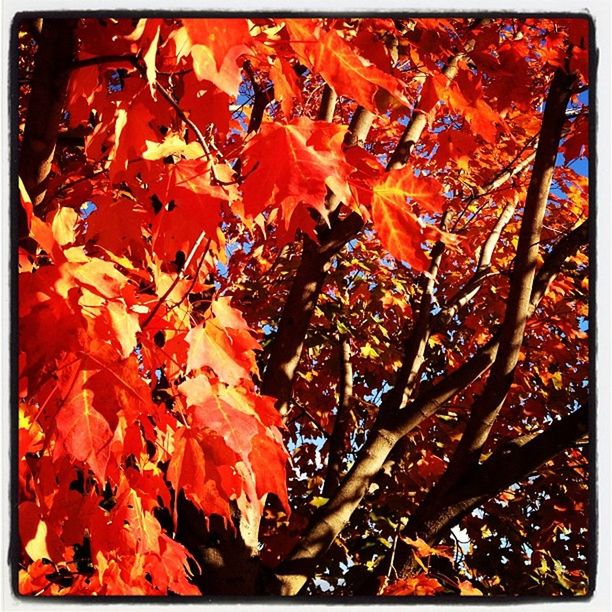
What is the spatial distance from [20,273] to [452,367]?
2712mm

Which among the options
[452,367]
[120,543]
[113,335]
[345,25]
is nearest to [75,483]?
[120,543]

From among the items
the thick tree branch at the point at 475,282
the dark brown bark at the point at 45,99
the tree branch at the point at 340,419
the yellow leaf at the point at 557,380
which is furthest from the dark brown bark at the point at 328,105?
the yellow leaf at the point at 557,380

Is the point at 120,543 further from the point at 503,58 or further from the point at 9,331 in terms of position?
the point at 503,58

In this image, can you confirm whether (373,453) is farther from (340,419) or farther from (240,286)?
(240,286)

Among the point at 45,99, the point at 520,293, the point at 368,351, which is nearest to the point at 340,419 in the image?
the point at 368,351

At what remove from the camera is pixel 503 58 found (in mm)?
1801

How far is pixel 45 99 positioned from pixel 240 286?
1764 millimetres

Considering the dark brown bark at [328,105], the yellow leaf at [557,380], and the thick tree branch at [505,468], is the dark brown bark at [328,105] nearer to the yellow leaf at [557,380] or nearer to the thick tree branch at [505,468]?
the thick tree branch at [505,468]

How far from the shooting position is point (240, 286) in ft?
9.00

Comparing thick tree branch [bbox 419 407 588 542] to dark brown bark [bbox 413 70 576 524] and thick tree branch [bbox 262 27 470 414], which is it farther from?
thick tree branch [bbox 262 27 470 414]

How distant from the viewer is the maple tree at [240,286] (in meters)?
0.99

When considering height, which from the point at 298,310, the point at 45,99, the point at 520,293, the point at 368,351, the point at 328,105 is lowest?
the point at 368,351

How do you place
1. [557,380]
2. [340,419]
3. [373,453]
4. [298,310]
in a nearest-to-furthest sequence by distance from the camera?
[373,453] < [298,310] < [340,419] < [557,380]

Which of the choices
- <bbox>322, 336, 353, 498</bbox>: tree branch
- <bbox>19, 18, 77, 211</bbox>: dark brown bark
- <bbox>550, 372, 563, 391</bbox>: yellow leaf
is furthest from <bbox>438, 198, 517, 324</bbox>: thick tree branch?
<bbox>19, 18, 77, 211</bbox>: dark brown bark
